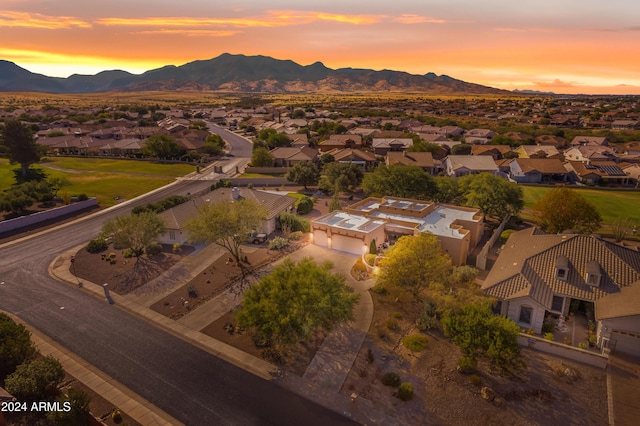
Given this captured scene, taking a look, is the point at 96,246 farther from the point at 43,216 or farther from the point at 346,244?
the point at 346,244

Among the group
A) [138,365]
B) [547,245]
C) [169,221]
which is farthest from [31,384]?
[547,245]

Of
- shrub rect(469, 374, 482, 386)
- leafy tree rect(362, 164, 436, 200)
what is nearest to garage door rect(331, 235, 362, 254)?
leafy tree rect(362, 164, 436, 200)

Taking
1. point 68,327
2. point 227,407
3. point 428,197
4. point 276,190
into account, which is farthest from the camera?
point 276,190

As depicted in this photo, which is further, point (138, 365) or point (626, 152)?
point (626, 152)

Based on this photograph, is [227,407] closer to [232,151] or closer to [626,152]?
[232,151]

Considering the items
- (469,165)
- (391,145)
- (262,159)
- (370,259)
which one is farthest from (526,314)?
(391,145)

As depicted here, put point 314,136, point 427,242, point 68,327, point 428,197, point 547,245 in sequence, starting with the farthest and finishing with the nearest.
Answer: point 314,136, point 428,197, point 547,245, point 427,242, point 68,327

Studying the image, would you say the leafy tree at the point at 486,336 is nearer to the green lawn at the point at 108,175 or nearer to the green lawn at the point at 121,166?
the green lawn at the point at 108,175
